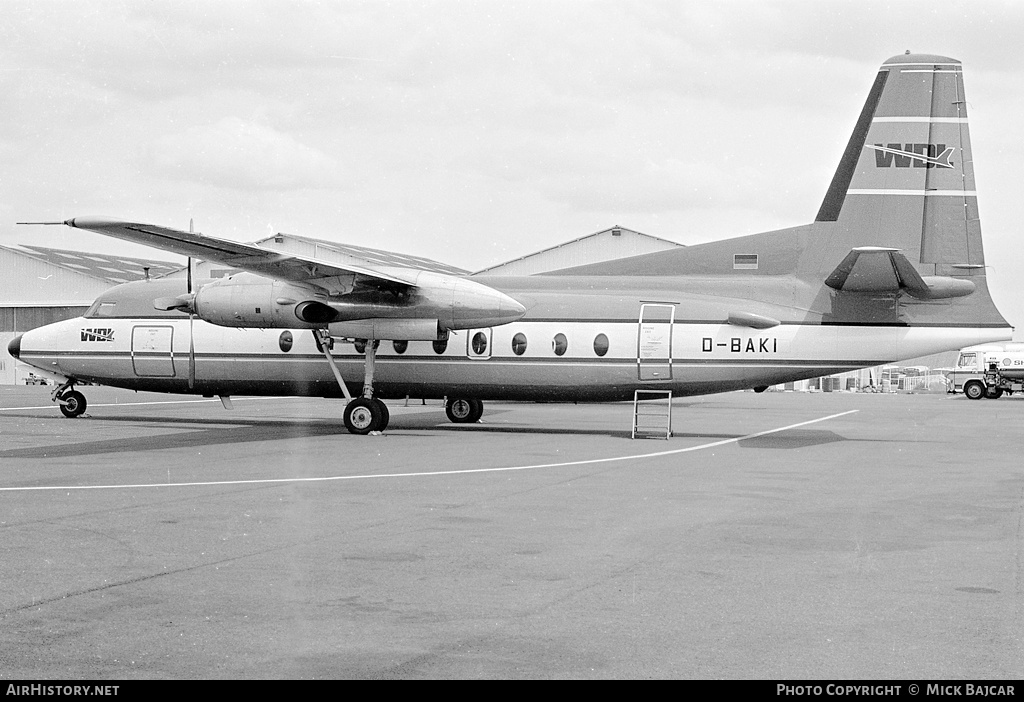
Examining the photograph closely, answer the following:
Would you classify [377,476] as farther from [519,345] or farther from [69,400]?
[69,400]

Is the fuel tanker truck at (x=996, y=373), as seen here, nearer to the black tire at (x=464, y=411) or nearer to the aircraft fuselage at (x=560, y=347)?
the black tire at (x=464, y=411)

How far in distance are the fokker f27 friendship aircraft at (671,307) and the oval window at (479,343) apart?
27 mm

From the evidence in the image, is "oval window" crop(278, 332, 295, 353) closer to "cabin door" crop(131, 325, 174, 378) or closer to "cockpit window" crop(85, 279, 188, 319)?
"cockpit window" crop(85, 279, 188, 319)

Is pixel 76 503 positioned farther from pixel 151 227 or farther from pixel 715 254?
pixel 715 254

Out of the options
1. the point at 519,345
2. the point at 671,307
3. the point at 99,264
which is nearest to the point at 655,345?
the point at 671,307

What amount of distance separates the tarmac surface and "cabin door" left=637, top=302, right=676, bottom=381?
129 inches

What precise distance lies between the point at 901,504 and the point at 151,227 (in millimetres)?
11665

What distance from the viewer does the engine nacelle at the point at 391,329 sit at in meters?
20.5

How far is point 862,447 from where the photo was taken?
19.5 m

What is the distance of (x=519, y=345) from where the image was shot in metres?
21.7

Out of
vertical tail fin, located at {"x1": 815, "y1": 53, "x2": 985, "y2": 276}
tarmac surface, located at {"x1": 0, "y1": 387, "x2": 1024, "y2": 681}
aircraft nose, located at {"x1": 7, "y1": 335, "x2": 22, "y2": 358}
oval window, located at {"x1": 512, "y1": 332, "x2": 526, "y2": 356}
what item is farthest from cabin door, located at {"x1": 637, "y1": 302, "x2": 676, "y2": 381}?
aircraft nose, located at {"x1": 7, "y1": 335, "x2": 22, "y2": 358}

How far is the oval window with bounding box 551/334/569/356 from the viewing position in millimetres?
21484

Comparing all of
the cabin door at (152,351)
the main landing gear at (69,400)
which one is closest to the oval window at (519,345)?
the cabin door at (152,351)

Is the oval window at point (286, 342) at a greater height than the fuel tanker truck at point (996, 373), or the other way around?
the oval window at point (286, 342)
